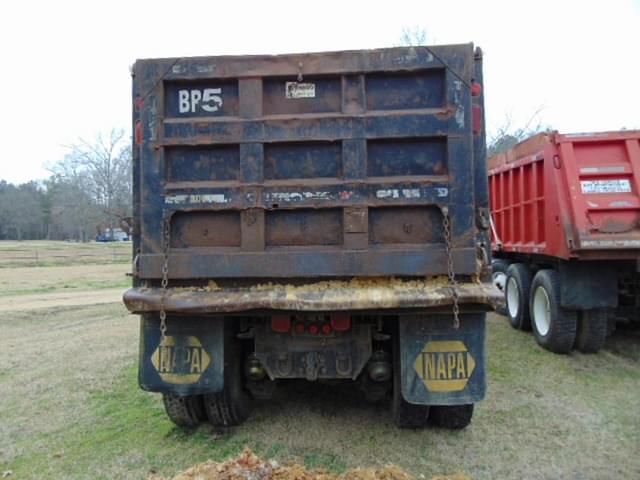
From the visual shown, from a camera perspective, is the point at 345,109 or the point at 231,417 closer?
the point at 345,109

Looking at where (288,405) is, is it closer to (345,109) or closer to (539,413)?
(539,413)

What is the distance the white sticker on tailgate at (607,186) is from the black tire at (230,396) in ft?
14.2

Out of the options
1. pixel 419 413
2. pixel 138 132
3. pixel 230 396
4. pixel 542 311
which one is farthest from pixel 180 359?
pixel 542 311

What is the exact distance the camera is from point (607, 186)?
5.96 metres

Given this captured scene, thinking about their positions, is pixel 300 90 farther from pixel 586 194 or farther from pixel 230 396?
pixel 586 194

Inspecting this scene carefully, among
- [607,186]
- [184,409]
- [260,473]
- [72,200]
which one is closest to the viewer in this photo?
[260,473]

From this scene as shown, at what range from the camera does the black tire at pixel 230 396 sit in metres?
4.06

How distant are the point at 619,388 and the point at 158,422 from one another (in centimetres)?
445

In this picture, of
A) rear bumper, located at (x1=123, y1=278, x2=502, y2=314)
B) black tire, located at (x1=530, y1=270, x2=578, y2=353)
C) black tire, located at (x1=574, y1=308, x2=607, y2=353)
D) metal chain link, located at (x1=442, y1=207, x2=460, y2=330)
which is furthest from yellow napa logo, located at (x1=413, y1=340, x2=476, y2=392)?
black tire, located at (x1=574, y1=308, x2=607, y2=353)

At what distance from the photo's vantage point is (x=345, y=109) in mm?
3594

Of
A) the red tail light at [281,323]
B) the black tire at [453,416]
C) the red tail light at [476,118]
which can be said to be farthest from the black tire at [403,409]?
the red tail light at [476,118]

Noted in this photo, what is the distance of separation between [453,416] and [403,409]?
1.35 ft

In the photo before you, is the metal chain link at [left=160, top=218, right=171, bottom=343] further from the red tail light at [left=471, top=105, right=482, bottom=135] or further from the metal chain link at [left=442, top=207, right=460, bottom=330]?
the red tail light at [left=471, top=105, right=482, bottom=135]

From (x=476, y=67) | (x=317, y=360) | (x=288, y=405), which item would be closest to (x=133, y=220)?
(x=317, y=360)
